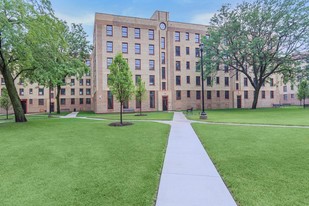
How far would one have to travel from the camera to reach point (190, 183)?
14.3 ft

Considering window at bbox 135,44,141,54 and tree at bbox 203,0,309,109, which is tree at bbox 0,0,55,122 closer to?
window at bbox 135,44,141,54

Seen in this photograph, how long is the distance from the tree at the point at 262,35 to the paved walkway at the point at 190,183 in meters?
28.3

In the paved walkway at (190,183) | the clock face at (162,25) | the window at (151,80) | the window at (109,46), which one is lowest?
the paved walkway at (190,183)

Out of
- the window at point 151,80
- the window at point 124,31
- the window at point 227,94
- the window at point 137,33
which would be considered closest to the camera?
the window at point 124,31

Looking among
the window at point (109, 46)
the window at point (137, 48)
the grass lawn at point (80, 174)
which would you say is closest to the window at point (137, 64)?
the window at point (137, 48)

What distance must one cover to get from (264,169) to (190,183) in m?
2.17

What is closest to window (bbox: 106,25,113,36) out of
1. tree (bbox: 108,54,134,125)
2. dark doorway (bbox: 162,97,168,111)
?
dark doorway (bbox: 162,97,168,111)

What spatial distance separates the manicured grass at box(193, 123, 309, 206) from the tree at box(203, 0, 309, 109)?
25.6 meters

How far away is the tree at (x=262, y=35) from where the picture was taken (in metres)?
29.3

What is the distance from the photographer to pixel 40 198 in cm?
367

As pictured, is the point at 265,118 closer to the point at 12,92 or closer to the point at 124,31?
the point at 12,92

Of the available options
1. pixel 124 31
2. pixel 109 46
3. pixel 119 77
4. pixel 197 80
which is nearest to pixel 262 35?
pixel 197 80

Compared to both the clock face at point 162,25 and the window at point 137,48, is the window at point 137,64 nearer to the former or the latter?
the window at point 137,48

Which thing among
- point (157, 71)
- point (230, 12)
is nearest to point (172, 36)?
point (157, 71)
